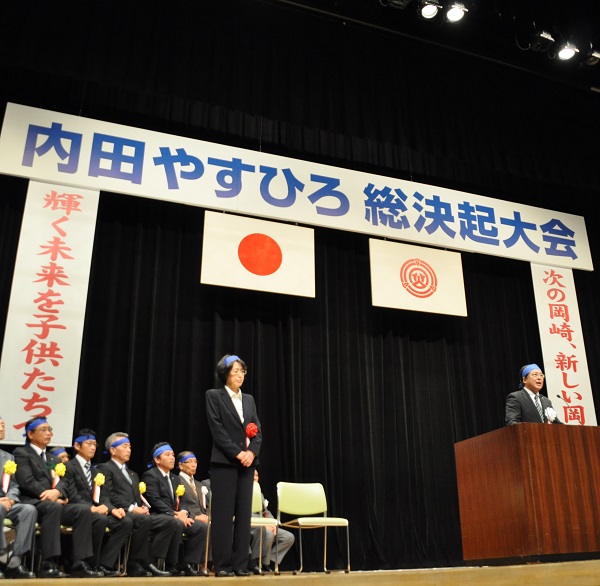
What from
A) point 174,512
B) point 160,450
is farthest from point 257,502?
point 160,450

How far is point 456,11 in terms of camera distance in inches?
211

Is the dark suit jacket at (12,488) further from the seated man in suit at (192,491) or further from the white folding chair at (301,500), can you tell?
the white folding chair at (301,500)

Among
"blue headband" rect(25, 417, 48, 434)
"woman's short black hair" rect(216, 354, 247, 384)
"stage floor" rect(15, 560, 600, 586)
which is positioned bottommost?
"stage floor" rect(15, 560, 600, 586)

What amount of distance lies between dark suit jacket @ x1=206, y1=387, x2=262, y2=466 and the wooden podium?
1.39 meters

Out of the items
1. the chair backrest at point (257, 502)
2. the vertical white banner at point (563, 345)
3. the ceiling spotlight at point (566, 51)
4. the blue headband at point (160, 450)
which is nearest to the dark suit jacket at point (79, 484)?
the blue headband at point (160, 450)

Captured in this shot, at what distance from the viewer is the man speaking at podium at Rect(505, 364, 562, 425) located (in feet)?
14.0

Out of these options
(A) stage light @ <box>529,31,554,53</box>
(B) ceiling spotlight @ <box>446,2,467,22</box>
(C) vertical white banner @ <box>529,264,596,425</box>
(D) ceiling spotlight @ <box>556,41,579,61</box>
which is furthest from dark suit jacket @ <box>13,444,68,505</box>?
(D) ceiling spotlight @ <box>556,41,579,61</box>

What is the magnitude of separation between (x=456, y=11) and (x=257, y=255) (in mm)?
2512

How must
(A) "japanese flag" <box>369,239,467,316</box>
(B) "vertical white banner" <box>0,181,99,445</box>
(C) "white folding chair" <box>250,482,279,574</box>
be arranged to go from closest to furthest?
(C) "white folding chair" <box>250,482,279,574</box>
(B) "vertical white banner" <box>0,181,99,445</box>
(A) "japanese flag" <box>369,239,467,316</box>

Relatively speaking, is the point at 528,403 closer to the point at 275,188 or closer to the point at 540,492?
the point at 540,492

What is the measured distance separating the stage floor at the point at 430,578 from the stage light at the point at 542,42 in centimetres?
423

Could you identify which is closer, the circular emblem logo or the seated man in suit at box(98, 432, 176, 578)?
the seated man in suit at box(98, 432, 176, 578)

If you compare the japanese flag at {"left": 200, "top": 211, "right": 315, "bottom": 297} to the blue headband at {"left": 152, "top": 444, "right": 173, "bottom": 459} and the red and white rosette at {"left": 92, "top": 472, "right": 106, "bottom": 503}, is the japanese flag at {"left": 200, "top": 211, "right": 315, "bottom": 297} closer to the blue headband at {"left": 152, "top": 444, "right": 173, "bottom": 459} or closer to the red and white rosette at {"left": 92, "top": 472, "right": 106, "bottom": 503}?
the blue headband at {"left": 152, "top": 444, "right": 173, "bottom": 459}

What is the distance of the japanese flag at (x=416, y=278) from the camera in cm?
593
